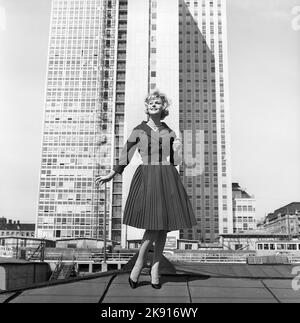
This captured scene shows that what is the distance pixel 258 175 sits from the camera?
22.7 feet

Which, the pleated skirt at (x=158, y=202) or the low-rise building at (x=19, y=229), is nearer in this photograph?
the pleated skirt at (x=158, y=202)

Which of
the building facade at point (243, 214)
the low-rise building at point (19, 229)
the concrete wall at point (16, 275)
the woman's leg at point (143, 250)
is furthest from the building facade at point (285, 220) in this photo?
the woman's leg at point (143, 250)

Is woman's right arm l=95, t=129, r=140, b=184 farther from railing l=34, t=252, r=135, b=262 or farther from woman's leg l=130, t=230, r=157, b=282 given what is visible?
→ railing l=34, t=252, r=135, b=262

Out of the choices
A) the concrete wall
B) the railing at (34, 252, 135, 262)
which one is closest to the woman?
the concrete wall

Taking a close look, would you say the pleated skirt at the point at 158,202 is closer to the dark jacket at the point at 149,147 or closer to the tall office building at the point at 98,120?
the dark jacket at the point at 149,147

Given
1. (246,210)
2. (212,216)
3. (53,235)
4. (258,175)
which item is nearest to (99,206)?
(53,235)

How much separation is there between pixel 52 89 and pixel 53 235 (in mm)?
23432

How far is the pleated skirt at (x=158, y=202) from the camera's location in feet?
14.5

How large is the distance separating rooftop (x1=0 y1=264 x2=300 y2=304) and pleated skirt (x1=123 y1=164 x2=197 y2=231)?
0.69m

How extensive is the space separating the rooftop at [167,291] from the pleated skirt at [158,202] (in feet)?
2.27

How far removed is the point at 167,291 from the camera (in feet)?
14.5

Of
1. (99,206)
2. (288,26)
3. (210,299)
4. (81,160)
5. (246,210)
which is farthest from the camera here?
(246,210)

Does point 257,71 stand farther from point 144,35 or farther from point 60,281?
point 144,35
